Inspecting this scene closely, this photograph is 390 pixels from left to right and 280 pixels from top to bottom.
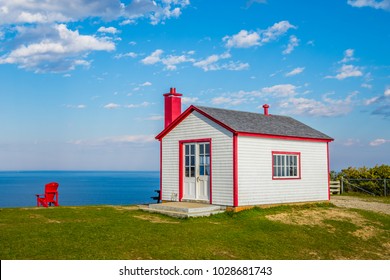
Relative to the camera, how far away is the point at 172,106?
20656 millimetres

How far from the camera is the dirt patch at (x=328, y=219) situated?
14828 millimetres

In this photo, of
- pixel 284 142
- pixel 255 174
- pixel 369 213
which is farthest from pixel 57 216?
pixel 369 213

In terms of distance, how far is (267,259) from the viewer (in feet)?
35.1

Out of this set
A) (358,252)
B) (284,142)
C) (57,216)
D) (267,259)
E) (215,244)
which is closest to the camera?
(267,259)

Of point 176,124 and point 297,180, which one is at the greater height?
point 176,124

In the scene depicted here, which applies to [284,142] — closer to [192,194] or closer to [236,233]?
[192,194]

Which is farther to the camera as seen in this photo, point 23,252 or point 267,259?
point 267,259

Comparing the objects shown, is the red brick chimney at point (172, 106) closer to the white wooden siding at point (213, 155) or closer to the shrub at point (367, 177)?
the white wooden siding at point (213, 155)

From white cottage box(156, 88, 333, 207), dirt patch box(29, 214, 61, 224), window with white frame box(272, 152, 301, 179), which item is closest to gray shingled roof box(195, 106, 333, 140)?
white cottage box(156, 88, 333, 207)

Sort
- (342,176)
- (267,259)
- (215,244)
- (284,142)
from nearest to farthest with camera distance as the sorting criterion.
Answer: (267,259) < (215,244) < (284,142) < (342,176)

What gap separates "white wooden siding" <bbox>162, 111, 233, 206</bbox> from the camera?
16.9 meters

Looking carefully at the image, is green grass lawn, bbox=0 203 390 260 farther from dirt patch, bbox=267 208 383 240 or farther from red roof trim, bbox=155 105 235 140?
red roof trim, bbox=155 105 235 140

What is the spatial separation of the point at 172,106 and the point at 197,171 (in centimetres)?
411

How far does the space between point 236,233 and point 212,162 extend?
5.01 metres
